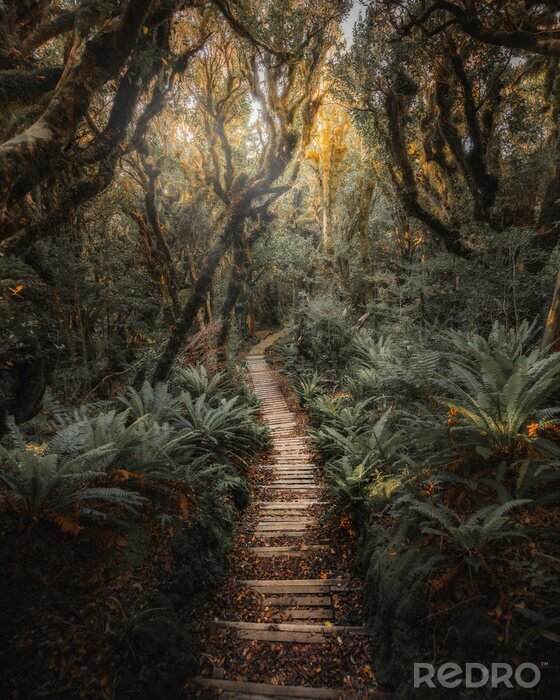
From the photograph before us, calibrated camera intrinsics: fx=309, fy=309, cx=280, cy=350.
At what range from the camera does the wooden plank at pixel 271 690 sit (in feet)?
7.26

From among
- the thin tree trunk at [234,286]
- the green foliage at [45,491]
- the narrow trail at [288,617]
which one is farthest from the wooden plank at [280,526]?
the thin tree trunk at [234,286]

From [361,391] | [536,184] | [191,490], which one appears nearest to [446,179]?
[536,184]

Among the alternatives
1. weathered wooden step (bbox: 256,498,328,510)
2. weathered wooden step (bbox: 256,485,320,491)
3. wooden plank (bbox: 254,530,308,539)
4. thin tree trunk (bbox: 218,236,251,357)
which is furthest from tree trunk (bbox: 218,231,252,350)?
wooden plank (bbox: 254,530,308,539)

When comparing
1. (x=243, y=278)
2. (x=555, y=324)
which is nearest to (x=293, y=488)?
(x=555, y=324)

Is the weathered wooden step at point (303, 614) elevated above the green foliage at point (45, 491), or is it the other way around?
the green foliage at point (45, 491)

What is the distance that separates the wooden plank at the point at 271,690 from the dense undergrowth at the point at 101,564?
0.24 meters

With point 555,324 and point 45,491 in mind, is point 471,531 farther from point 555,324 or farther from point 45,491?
point 45,491

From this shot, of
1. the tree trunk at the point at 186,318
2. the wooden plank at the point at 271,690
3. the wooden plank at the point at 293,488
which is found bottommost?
the wooden plank at the point at 293,488

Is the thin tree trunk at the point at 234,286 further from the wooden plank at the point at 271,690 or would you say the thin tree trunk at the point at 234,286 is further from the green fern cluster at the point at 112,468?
the wooden plank at the point at 271,690

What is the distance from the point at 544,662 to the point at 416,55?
10001 mm

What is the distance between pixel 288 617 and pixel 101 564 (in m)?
1.83

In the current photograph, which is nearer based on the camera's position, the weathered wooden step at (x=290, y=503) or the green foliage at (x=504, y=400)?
the green foliage at (x=504, y=400)

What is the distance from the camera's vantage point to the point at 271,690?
7.48 feet

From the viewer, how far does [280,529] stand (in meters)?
4.52
